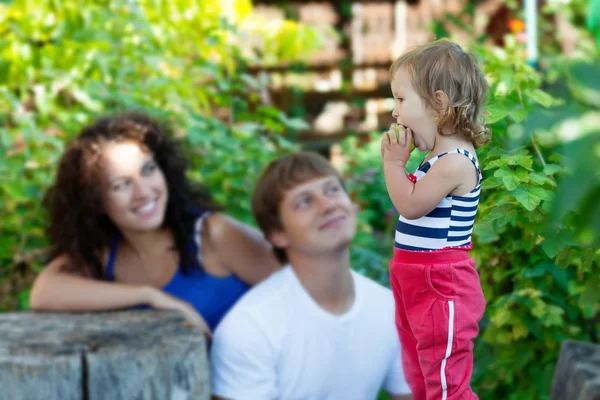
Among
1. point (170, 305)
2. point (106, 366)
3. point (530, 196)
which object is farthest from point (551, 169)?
point (170, 305)

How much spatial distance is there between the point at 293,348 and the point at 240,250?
528 millimetres

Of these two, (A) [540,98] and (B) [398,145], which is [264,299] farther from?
(B) [398,145]

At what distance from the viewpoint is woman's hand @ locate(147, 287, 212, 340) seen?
2.40 metres

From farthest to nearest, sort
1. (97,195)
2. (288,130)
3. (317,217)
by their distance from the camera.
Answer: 1. (288,130)
2. (97,195)
3. (317,217)

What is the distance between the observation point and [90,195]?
2566 mm

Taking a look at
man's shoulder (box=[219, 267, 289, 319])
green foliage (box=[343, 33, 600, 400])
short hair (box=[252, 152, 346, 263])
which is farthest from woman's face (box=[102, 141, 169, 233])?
green foliage (box=[343, 33, 600, 400])

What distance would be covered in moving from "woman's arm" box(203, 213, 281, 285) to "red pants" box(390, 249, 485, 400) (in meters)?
1.37

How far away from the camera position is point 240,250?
267 centimetres

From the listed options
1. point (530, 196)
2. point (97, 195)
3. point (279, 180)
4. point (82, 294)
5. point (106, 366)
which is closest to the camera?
point (530, 196)

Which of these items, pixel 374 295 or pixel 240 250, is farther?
pixel 240 250

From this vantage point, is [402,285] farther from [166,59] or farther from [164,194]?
[166,59]

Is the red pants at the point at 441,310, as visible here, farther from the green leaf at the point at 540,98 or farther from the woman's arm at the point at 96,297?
the woman's arm at the point at 96,297

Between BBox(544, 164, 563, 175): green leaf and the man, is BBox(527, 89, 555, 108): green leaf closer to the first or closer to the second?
BBox(544, 164, 563, 175): green leaf

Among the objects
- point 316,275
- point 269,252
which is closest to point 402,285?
point 316,275
